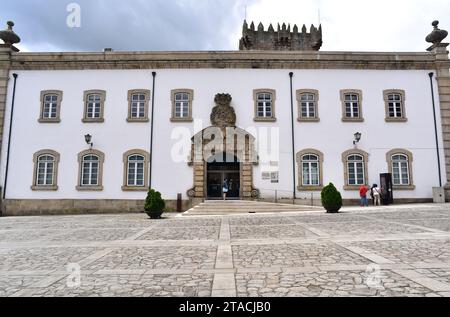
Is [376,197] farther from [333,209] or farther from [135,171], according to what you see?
[135,171]

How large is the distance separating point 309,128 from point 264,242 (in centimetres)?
1402

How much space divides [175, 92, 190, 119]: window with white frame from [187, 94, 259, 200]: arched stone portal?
167 centimetres

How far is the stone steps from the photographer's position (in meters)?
17.5

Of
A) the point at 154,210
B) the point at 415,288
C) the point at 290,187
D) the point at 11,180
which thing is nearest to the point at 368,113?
the point at 290,187

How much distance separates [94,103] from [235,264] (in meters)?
18.4

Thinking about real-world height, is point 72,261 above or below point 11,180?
below

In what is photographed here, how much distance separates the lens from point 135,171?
20172 millimetres

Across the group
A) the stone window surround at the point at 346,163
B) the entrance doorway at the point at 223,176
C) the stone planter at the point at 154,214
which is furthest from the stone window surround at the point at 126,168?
the stone window surround at the point at 346,163

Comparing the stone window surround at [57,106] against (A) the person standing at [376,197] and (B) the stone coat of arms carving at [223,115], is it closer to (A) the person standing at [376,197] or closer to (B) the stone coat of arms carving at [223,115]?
(B) the stone coat of arms carving at [223,115]

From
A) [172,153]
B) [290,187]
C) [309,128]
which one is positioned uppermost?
[309,128]

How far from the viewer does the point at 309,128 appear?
20.5 m
